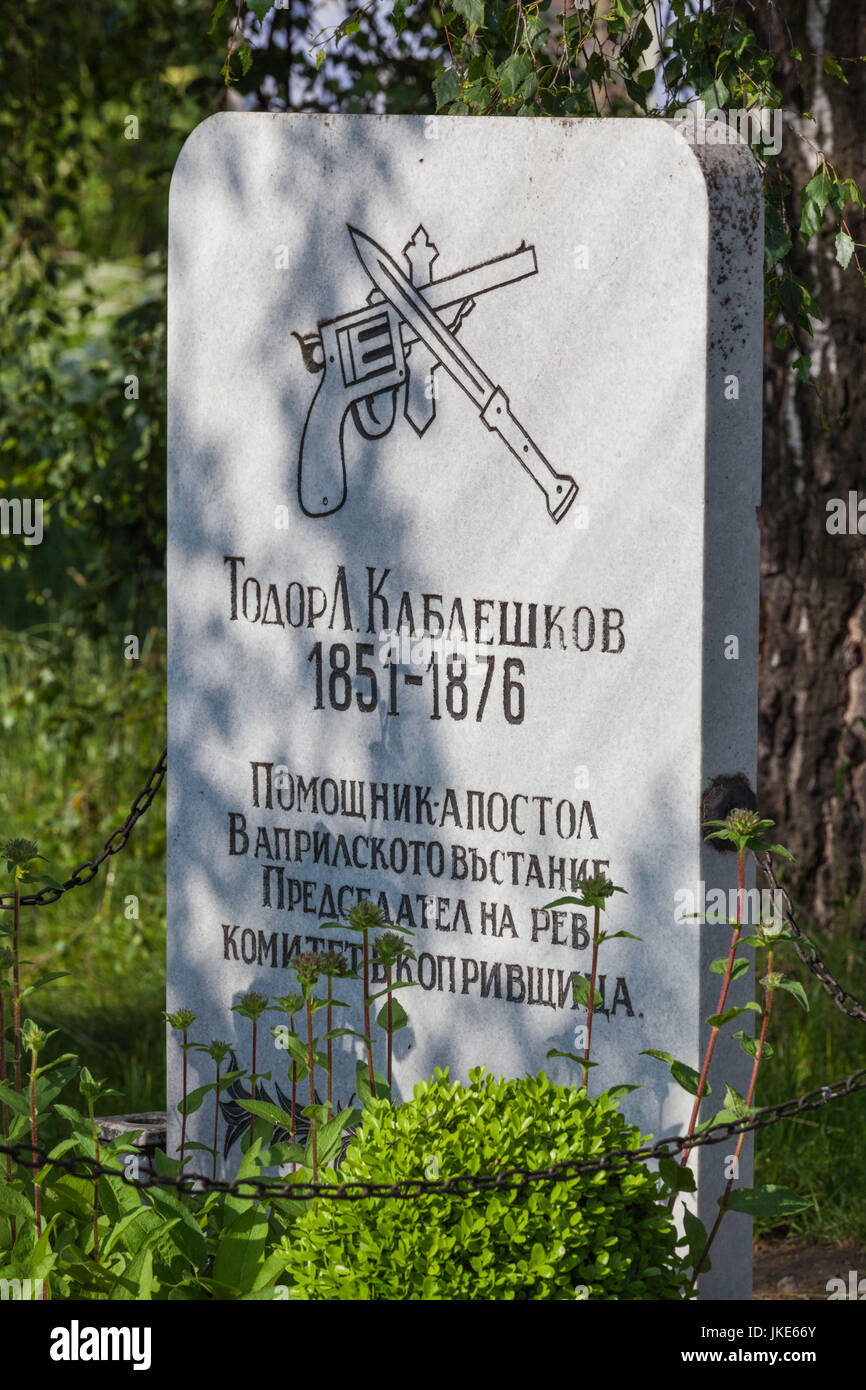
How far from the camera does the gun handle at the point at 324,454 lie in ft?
10.8

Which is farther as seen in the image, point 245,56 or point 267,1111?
point 245,56

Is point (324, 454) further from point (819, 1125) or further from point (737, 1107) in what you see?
point (819, 1125)

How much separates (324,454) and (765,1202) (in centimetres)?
167

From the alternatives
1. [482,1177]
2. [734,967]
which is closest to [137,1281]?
[482,1177]

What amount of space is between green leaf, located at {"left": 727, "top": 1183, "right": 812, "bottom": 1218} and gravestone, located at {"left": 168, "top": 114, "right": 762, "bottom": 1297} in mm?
268

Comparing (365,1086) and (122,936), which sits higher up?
(122,936)

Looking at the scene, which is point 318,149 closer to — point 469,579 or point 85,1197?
point 469,579

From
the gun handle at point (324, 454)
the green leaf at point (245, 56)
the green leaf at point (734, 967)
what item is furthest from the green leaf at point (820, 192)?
the green leaf at point (734, 967)

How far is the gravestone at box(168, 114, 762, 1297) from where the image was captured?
9.31 ft

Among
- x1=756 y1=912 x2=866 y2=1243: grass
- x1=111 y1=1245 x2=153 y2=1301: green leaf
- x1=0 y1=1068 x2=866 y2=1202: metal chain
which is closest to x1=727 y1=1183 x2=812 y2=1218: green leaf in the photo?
x1=0 y1=1068 x2=866 y2=1202: metal chain

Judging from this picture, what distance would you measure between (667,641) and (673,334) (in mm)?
533

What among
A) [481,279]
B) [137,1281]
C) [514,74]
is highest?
[514,74]

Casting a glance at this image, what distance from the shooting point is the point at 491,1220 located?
7.45 ft
